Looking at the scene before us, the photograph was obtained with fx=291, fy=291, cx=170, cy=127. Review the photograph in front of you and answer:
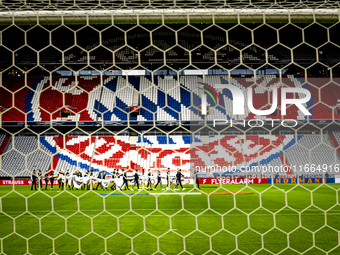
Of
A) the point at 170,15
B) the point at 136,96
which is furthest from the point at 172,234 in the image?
the point at 136,96

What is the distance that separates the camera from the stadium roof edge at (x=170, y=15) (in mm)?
1313

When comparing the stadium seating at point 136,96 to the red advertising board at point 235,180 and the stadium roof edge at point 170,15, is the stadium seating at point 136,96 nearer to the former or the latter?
the red advertising board at point 235,180

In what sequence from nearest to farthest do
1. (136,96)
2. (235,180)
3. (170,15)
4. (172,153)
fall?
1. (170,15)
2. (172,153)
3. (235,180)
4. (136,96)

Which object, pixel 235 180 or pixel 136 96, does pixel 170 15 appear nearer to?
pixel 235 180

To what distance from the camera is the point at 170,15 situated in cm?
133

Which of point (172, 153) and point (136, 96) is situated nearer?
point (172, 153)

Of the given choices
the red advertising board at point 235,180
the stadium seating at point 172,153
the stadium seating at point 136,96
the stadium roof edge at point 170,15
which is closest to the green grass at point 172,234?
the stadium roof edge at point 170,15

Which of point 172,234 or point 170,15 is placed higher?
point 170,15

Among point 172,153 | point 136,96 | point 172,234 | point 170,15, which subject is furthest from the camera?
point 136,96

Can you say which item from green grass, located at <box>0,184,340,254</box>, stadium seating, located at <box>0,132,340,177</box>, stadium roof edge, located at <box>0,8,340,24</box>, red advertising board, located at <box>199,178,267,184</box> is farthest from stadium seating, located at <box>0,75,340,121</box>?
stadium roof edge, located at <box>0,8,340,24</box>

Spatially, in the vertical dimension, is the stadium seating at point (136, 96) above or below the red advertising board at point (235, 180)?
above

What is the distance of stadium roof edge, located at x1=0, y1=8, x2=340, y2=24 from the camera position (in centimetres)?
131

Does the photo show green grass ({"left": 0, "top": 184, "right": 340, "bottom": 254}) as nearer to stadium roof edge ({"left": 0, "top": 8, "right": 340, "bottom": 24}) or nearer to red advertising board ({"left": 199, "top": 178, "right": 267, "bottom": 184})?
stadium roof edge ({"left": 0, "top": 8, "right": 340, "bottom": 24})

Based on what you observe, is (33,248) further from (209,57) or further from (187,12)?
(209,57)
